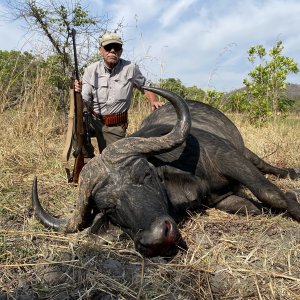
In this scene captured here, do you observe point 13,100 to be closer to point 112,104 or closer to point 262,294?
point 112,104

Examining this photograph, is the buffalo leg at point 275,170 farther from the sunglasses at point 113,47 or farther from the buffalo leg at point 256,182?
the sunglasses at point 113,47

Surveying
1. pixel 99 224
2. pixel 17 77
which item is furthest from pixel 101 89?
pixel 99 224

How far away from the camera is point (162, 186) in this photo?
298 cm

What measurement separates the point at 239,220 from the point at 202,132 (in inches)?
37.0

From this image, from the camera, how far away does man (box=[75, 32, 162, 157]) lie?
5.13 metres

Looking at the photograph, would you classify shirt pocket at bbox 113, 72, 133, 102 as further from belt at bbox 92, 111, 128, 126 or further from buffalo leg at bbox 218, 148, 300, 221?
buffalo leg at bbox 218, 148, 300, 221

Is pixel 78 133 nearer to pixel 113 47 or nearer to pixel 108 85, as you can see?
pixel 108 85

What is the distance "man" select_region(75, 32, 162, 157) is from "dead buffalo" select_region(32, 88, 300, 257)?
170cm

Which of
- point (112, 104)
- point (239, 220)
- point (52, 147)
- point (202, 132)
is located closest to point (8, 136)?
point (52, 147)

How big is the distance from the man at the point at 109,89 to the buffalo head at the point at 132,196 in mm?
2201

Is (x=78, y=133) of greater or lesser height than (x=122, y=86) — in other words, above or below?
below

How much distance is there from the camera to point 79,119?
181 inches

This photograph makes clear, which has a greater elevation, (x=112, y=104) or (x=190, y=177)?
(x=112, y=104)

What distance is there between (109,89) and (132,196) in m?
2.89
